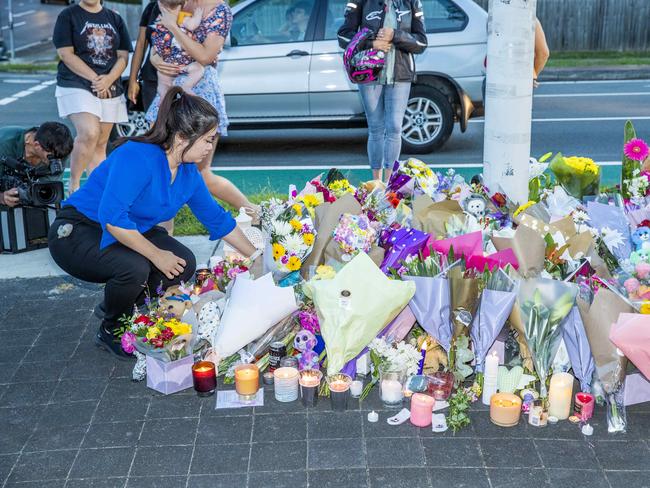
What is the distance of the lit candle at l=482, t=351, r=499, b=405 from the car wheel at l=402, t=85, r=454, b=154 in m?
5.57

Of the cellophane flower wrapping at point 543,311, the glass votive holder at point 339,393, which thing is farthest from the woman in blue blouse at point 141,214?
the cellophane flower wrapping at point 543,311

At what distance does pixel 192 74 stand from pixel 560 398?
11.7 ft

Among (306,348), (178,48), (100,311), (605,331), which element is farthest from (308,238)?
(178,48)

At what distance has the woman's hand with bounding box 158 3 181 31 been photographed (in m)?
6.01

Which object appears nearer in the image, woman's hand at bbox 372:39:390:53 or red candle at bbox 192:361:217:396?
red candle at bbox 192:361:217:396

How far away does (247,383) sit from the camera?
3.97m

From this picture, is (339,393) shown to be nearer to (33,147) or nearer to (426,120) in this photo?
(33,147)

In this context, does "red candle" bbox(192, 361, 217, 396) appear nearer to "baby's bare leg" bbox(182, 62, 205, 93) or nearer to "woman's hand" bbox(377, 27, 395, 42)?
"baby's bare leg" bbox(182, 62, 205, 93)

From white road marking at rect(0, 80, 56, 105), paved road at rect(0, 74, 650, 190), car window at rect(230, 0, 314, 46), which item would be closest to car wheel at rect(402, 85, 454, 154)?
paved road at rect(0, 74, 650, 190)

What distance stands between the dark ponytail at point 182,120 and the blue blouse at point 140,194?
7 centimetres

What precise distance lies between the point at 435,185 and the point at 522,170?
537 millimetres

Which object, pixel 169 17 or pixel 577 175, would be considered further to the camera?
pixel 169 17

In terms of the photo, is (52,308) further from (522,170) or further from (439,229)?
(522,170)

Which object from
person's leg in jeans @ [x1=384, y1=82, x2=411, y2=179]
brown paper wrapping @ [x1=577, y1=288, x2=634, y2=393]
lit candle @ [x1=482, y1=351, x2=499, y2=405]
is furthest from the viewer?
person's leg in jeans @ [x1=384, y1=82, x2=411, y2=179]
